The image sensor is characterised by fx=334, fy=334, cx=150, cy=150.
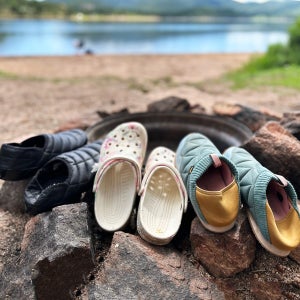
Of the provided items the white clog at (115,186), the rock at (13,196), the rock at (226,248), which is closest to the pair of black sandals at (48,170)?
the white clog at (115,186)

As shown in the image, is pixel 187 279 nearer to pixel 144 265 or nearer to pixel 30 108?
pixel 144 265

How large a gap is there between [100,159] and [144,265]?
91 cm

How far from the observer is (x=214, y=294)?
1.87 metres

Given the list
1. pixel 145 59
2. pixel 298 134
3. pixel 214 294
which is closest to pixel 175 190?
pixel 214 294

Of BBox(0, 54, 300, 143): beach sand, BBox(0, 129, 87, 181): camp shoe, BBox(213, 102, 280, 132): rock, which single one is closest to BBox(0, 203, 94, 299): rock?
BBox(0, 129, 87, 181): camp shoe

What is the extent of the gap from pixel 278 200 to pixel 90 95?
589 cm

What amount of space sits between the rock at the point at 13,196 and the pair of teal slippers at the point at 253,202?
140 centimetres

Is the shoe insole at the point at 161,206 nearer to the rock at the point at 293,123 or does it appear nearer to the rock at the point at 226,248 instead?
the rock at the point at 226,248

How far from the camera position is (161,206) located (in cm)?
219

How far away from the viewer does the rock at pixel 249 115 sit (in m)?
3.88

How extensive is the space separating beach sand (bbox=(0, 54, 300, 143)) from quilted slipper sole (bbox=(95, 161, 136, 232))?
147 centimetres

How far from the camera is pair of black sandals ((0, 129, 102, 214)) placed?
2.20 m

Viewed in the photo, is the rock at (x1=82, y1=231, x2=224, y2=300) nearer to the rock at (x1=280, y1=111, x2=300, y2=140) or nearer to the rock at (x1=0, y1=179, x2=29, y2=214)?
the rock at (x1=0, y1=179, x2=29, y2=214)

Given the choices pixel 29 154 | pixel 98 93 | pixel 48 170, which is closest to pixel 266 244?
pixel 48 170
